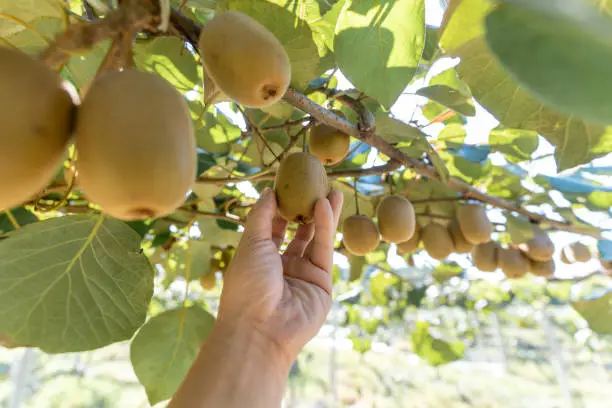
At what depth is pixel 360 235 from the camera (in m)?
1.22

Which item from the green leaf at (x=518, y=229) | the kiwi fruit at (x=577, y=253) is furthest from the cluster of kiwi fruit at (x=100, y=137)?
the kiwi fruit at (x=577, y=253)

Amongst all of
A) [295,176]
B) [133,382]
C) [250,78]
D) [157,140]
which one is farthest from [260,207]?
[133,382]

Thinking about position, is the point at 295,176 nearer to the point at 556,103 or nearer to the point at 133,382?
the point at 556,103

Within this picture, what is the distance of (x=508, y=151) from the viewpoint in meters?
1.41

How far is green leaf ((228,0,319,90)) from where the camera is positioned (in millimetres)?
669

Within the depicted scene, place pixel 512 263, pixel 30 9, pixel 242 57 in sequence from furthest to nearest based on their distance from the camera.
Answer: pixel 512 263 → pixel 30 9 → pixel 242 57

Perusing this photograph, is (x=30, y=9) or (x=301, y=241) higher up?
(x=30, y=9)

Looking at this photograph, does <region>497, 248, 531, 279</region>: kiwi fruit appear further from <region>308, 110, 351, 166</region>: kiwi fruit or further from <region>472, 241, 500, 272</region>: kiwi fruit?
<region>308, 110, 351, 166</region>: kiwi fruit

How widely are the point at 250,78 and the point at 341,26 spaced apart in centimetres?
24

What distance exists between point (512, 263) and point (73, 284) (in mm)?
1681

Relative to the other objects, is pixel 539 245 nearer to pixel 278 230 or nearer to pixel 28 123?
pixel 278 230

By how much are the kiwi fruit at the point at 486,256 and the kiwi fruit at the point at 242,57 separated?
1.64 metres

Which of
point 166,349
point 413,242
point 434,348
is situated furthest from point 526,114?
point 434,348

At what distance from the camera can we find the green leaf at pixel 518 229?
1.64 m
